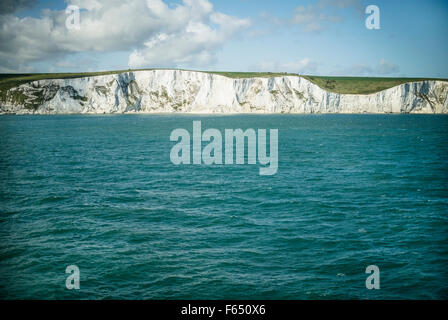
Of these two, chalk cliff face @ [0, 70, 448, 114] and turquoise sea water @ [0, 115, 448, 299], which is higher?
chalk cliff face @ [0, 70, 448, 114]

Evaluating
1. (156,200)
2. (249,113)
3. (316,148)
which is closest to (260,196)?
(156,200)

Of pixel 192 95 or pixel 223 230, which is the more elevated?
pixel 192 95

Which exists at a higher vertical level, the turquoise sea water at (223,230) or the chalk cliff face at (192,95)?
the chalk cliff face at (192,95)

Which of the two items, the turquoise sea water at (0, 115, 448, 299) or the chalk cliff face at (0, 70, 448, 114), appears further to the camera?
the chalk cliff face at (0, 70, 448, 114)

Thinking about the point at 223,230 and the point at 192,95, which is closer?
the point at 223,230
